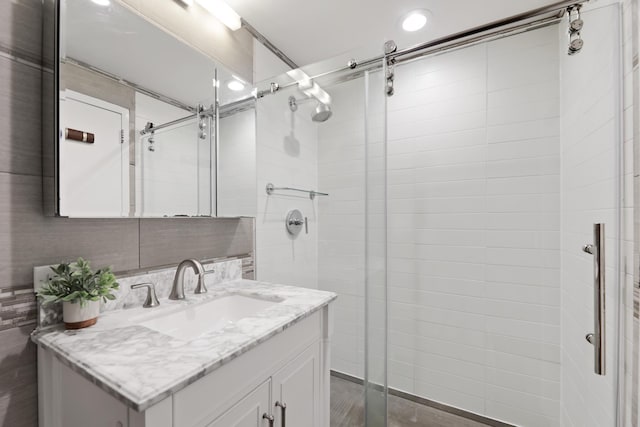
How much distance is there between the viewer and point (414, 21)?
1.56m

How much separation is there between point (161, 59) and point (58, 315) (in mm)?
1001

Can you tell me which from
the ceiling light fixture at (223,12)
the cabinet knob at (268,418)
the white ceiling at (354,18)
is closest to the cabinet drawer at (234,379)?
the cabinet knob at (268,418)

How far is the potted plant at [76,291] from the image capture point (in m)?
0.78

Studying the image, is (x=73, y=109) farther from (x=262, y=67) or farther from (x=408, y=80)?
(x=408, y=80)

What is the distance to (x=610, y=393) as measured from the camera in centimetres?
98

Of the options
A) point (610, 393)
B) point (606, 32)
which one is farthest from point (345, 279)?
point (606, 32)

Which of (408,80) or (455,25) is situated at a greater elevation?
(455,25)

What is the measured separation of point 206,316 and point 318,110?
129cm

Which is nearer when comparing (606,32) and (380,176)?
(606,32)

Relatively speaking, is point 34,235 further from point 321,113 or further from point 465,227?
point 465,227

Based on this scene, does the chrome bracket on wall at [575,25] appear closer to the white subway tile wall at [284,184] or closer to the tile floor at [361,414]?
the white subway tile wall at [284,184]

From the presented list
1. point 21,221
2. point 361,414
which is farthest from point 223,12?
point 361,414

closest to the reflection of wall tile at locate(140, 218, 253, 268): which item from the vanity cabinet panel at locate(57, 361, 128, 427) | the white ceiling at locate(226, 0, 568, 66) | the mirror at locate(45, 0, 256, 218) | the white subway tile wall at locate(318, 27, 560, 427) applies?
the mirror at locate(45, 0, 256, 218)

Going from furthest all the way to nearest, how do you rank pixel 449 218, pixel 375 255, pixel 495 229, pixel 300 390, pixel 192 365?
pixel 449 218 < pixel 495 229 < pixel 375 255 < pixel 300 390 < pixel 192 365
